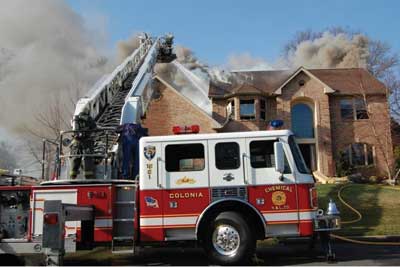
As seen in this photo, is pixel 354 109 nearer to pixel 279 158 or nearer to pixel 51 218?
pixel 279 158

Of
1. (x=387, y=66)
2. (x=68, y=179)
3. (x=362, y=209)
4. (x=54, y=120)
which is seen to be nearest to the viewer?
(x=68, y=179)

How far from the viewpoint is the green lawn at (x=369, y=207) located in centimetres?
1138

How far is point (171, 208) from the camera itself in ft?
24.5

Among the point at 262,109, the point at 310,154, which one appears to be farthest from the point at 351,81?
the point at 262,109

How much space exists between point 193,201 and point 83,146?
7.94ft

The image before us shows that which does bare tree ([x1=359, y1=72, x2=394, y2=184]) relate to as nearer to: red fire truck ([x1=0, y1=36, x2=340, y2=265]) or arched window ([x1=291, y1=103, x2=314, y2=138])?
arched window ([x1=291, y1=103, x2=314, y2=138])

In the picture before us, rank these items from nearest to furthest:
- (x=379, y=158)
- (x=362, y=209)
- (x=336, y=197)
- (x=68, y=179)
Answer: (x=68, y=179), (x=362, y=209), (x=336, y=197), (x=379, y=158)

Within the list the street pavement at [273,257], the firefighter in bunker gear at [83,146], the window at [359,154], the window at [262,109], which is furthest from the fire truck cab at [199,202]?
the window at [359,154]

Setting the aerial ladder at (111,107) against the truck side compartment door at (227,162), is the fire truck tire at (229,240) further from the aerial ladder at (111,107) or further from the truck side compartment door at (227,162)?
the aerial ladder at (111,107)

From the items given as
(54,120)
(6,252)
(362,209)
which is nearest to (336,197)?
(362,209)

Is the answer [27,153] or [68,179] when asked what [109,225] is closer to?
[68,179]

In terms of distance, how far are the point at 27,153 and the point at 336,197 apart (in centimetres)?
1832

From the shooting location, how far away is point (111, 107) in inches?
476

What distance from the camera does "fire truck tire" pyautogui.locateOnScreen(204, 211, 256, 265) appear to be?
7.17m
